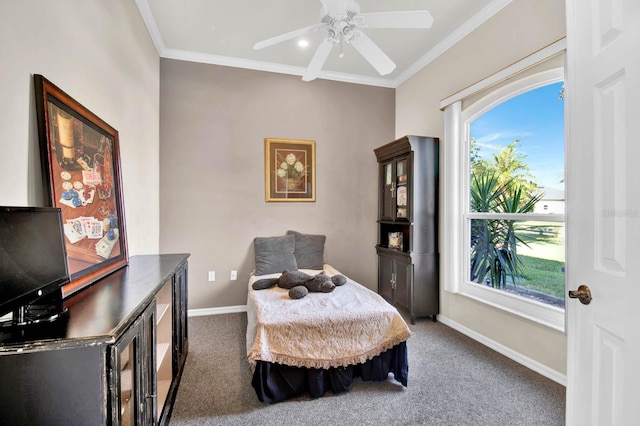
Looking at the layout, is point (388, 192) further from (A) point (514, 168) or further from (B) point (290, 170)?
(A) point (514, 168)

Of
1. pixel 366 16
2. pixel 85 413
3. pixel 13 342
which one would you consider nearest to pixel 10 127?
pixel 13 342

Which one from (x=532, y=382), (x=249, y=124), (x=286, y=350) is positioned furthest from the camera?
(x=249, y=124)

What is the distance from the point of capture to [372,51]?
6.97ft

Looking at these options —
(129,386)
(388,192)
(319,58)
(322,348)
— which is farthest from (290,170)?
(129,386)

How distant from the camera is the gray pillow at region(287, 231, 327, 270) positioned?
3.54 m

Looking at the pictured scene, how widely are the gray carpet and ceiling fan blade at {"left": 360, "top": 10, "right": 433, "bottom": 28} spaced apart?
2417 millimetres

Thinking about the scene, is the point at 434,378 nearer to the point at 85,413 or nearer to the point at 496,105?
the point at 85,413

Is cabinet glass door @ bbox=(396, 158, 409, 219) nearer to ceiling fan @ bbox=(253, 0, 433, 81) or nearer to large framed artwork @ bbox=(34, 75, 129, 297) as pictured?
ceiling fan @ bbox=(253, 0, 433, 81)

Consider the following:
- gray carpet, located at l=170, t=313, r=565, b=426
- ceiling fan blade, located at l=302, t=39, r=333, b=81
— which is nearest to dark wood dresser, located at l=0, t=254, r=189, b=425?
gray carpet, located at l=170, t=313, r=565, b=426

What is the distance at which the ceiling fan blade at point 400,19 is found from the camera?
175 centimetres

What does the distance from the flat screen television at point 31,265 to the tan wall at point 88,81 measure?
20 cm

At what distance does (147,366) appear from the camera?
1214 millimetres

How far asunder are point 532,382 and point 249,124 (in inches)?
144

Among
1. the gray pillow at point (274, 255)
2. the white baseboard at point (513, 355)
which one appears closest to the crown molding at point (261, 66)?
the gray pillow at point (274, 255)
